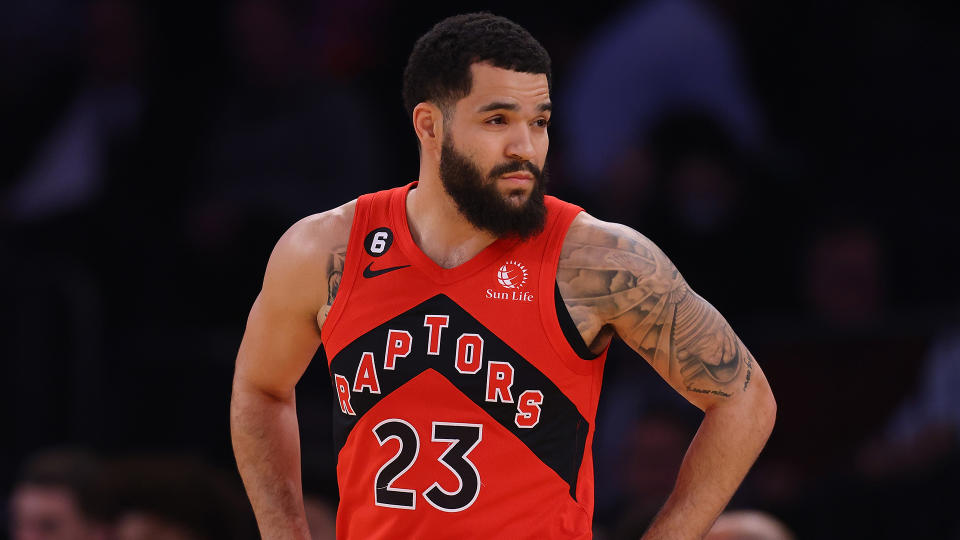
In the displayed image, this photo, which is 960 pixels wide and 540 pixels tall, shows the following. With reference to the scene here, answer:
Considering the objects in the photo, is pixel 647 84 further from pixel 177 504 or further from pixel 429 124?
pixel 429 124

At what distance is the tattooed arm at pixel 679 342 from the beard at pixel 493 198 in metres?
0.12

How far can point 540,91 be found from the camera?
3.64 meters

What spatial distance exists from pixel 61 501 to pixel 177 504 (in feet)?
2.47

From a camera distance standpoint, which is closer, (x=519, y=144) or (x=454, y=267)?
(x=519, y=144)

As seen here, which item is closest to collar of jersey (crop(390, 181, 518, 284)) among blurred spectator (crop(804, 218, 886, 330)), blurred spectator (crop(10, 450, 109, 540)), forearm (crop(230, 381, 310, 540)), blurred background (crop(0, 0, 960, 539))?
forearm (crop(230, 381, 310, 540))

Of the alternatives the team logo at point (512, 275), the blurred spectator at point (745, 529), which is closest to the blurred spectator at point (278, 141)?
→ the blurred spectator at point (745, 529)

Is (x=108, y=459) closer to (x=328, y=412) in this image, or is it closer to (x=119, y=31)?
(x=328, y=412)

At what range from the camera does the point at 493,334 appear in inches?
142

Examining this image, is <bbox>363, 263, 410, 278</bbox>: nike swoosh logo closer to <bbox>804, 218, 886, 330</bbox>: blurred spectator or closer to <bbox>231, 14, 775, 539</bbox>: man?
<bbox>231, 14, 775, 539</bbox>: man

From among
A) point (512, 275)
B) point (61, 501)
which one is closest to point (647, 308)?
point (512, 275)

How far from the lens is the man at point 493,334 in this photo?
358cm

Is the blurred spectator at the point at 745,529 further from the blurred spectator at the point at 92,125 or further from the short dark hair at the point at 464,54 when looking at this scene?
the blurred spectator at the point at 92,125

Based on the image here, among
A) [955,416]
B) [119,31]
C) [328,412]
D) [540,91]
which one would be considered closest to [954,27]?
[955,416]

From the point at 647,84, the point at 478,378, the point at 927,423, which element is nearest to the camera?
the point at 478,378
